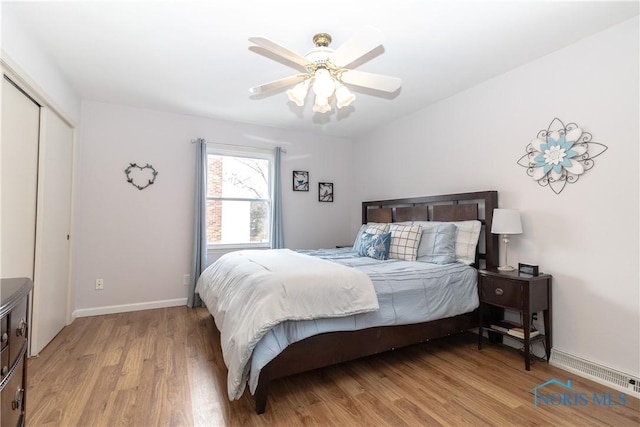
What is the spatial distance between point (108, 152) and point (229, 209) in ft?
5.11

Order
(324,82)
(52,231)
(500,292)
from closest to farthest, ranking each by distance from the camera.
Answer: (324,82)
(500,292)
(52,231)

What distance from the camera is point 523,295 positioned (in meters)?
2.32

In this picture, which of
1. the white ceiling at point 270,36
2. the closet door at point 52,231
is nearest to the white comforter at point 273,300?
the closet door at point 52,231

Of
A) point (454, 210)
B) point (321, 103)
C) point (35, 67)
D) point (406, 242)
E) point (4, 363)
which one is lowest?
point (4, 363)

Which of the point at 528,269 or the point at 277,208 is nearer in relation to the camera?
the point at 528,269

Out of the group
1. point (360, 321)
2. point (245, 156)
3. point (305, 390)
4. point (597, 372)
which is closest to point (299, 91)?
point (360, 321)

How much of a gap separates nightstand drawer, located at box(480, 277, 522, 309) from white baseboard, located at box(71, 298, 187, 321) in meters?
3.44

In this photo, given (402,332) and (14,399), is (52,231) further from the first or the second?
(402,332)

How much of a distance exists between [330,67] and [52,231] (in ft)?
9.34

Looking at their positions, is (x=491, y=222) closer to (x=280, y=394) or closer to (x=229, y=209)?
(x=280, y=394)

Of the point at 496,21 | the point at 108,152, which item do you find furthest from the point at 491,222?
the point at 108,152

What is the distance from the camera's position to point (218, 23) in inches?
84.4

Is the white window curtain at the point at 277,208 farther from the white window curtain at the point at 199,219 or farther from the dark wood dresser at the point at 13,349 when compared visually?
the dark wood dresser at the point at 13,349

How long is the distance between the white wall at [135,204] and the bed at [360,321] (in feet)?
3.40
